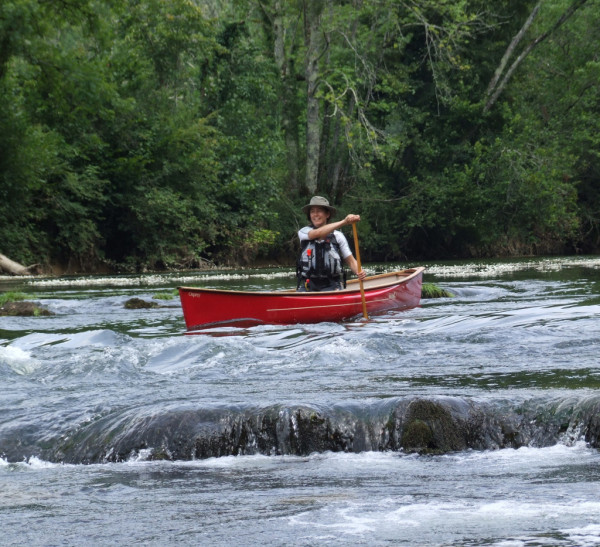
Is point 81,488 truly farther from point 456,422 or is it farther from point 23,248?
point 23,248

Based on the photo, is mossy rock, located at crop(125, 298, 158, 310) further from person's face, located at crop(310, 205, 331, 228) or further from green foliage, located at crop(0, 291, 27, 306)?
person's face, located at crop(310, 205, 331, 228)

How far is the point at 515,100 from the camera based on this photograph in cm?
3759

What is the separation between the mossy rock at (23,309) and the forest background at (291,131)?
11893 millimetres

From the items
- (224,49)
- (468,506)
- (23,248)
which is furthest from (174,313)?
(224,49)

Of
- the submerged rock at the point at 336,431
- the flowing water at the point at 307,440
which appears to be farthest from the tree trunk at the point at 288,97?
the submerged rock at the point at 336,431

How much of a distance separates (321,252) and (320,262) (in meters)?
0.17

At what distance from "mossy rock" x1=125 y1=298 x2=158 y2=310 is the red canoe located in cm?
444

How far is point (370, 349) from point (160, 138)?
74.9ft

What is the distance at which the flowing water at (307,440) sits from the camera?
166 inches

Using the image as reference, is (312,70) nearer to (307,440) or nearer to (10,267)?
(10,267)

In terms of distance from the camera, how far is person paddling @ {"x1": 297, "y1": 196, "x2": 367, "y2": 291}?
12.2 meters

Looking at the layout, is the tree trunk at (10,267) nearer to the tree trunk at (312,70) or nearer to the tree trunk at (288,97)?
the tree trunk at (312,70)

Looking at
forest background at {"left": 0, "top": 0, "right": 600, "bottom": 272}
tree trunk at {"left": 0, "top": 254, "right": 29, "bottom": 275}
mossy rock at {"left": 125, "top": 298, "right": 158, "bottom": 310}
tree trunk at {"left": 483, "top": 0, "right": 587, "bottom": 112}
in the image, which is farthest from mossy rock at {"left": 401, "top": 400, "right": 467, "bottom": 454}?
tree trunk at {"left": 483, "top": 0, "right": 587, "bottom": 112}

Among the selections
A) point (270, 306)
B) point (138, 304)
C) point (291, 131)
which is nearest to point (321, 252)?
point (270, 306)
